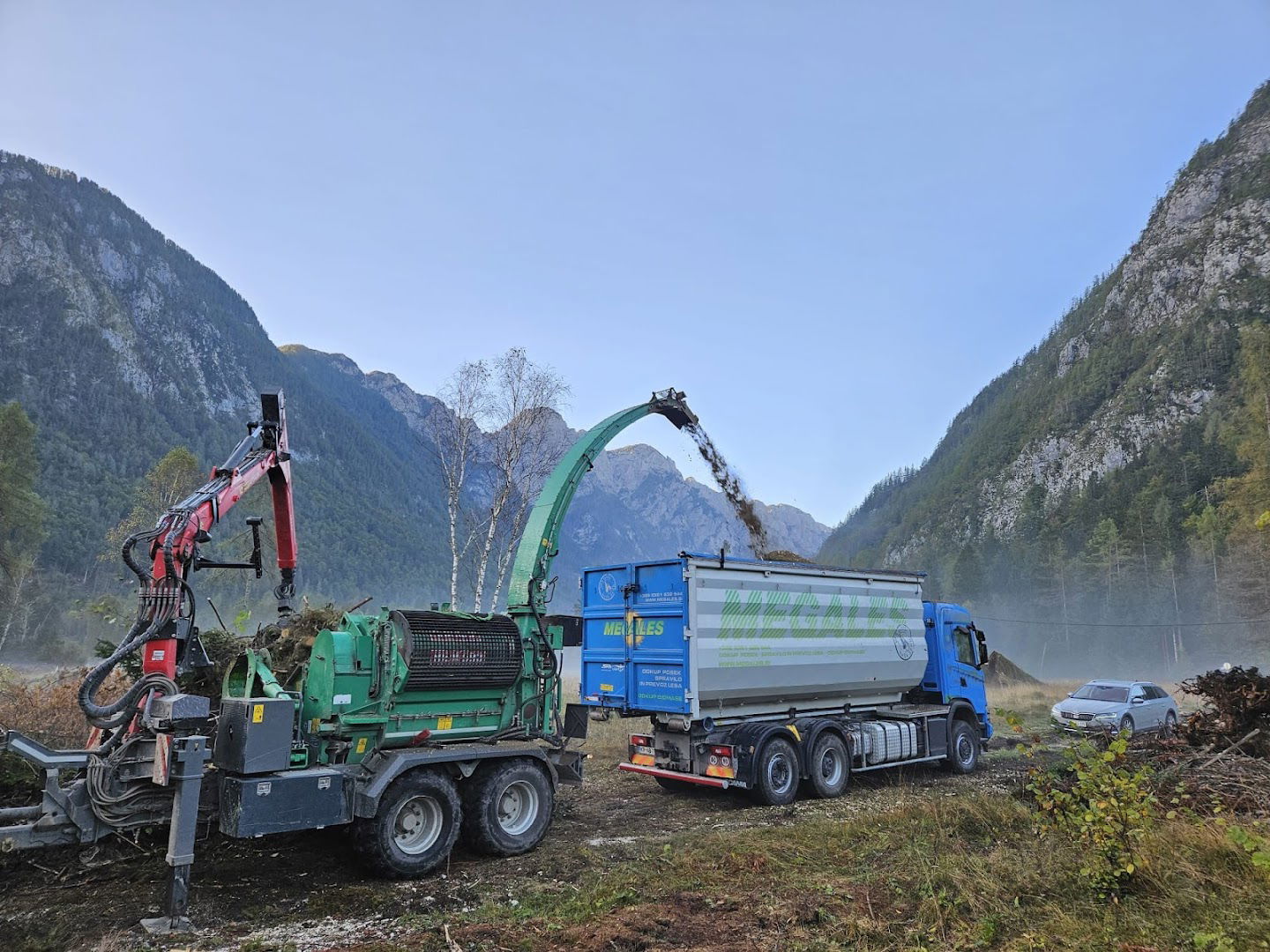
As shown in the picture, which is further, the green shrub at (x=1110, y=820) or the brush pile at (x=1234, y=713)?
the brush pile at (x=1234, y=713)

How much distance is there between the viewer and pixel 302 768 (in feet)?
24.2

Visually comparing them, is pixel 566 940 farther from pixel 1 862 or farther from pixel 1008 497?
pixel 1008 497

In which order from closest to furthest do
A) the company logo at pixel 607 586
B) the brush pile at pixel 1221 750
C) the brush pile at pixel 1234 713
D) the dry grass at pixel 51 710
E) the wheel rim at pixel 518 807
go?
the brush pile at pixel 1221 750 < the wheel rim at pixel 518 807 < the brush pile at pixel 1234 713 < the dry grass at pixel 51 710 < the company logo at pixel 607 586

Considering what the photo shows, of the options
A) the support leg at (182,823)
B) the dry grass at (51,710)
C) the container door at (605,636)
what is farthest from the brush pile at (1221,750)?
the dry grass at (51,710)

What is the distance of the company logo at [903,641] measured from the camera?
13977mm

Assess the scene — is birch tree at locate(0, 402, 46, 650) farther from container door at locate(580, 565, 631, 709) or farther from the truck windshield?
the truck windshield

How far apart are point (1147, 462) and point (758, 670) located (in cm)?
7757

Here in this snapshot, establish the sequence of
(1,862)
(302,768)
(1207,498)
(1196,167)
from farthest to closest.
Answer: (1196,167) < (1207,498) < (302,768) < (1,862)

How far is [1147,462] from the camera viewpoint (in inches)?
2886

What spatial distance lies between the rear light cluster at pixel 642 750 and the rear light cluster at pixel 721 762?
1075mm

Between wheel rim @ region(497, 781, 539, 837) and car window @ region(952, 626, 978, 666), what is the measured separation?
395 inches

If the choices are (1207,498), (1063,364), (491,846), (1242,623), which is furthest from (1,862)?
(1063,364)

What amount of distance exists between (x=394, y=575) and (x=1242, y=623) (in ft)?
265

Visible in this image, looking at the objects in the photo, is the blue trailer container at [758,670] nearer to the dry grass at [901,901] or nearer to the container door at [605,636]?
the container door at [605,636]
